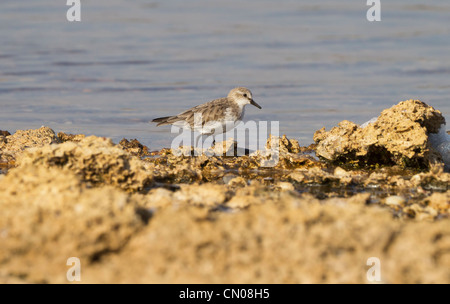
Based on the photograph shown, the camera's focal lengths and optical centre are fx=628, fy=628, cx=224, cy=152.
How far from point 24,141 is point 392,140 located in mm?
4616

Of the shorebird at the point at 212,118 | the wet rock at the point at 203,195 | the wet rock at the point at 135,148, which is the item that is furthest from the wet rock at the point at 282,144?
the wet rock at the point at 203,195

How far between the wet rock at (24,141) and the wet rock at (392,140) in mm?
3509

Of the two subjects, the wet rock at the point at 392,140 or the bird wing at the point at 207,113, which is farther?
the bird wing at the point at 207,113

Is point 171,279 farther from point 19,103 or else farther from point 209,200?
point 19,103

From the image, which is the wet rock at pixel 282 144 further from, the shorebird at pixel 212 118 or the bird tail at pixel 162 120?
the bird tail at pixel 162 120

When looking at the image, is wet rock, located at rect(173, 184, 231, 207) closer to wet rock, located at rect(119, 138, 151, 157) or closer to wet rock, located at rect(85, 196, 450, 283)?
wet rock, located at rect(85, 196, 450, 283)

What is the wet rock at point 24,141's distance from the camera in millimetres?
7886

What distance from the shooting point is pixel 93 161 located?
526 cm

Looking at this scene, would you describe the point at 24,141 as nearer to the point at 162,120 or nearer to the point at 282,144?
the point at 162,120

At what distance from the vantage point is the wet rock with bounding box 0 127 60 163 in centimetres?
789

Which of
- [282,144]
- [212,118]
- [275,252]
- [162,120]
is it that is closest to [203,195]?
[275,252]

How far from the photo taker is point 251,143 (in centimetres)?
975

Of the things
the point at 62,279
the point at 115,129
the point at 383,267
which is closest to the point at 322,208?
the point at 383,267

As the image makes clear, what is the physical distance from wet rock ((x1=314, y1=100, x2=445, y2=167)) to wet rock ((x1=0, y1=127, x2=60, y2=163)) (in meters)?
3.51
